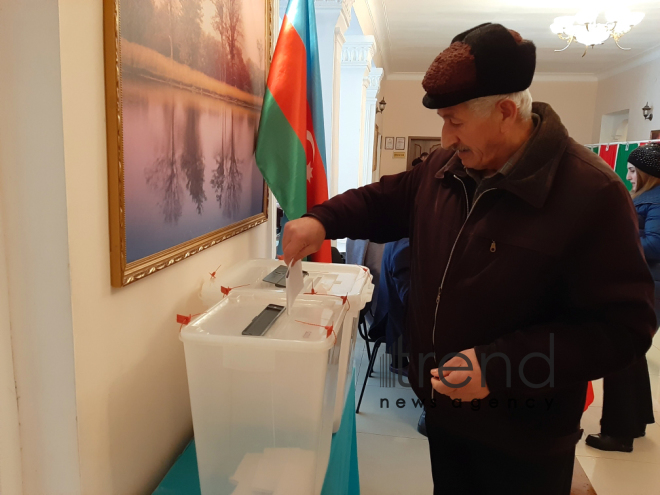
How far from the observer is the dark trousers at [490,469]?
1.13 metres

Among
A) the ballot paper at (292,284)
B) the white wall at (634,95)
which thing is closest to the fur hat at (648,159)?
the ballot paper at (292,284)

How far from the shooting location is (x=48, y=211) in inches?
29.9

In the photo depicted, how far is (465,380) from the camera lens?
0.98m

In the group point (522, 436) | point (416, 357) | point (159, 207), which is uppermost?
point (159, 207)

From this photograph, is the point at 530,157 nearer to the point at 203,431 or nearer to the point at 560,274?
the point at 560,274

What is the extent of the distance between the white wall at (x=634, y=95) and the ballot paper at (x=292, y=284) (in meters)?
6.75

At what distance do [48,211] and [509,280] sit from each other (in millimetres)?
847

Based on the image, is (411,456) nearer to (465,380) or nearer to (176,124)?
(465,380)

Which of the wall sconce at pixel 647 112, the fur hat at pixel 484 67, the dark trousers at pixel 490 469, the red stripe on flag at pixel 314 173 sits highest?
the wall sconce at pixel 647 112

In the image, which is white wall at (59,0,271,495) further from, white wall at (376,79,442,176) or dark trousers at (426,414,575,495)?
white wall at (376,79,442,176)

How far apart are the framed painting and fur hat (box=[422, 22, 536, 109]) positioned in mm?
533

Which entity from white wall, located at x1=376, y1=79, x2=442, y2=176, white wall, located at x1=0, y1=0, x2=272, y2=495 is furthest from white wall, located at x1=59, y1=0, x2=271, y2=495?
white wall, located at x1=376, y1=79, x2=442, y2=176

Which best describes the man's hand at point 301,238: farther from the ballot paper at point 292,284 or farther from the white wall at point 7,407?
the white wall at point 7,407

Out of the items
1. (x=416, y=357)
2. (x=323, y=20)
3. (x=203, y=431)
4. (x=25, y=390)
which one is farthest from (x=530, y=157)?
(x=323, y=20)
